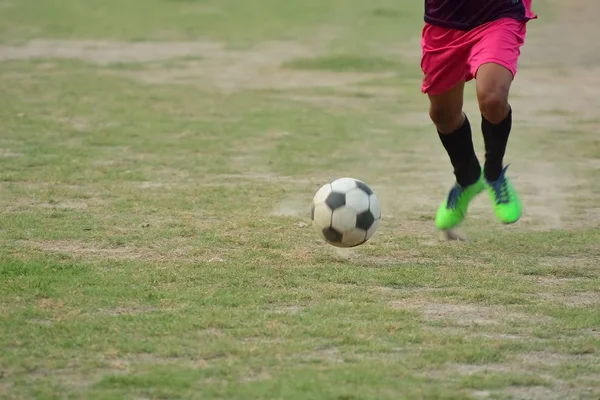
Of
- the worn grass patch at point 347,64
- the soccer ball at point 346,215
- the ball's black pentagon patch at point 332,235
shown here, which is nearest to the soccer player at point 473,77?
the soccer ball at point 346,215

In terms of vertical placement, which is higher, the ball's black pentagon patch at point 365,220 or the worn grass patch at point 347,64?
the ball's black pentagon patch at point 365,220

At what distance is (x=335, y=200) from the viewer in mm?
5516

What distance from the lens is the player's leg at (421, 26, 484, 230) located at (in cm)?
589

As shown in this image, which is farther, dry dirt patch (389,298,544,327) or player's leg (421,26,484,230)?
player's leg (421,26,484,230)

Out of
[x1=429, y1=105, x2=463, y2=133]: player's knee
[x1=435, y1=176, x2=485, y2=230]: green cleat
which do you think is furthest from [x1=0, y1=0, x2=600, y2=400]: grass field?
[x1=429, y1=105, x2=463, y2=133]: player's knee

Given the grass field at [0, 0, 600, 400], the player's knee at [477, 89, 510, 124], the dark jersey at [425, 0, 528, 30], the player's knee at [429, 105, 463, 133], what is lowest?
the grass field at [0, 0, 600, 400]

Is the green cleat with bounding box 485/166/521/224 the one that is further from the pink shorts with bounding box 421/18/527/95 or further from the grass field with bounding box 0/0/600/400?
the pink shorts with bounding box 421/18/527/95

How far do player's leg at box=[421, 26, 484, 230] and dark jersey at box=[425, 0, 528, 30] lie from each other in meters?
0.06

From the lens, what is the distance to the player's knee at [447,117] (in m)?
6.09

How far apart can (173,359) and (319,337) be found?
612 mm

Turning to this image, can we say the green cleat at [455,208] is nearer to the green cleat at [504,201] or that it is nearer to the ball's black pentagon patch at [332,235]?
the green cleat at [504,201]

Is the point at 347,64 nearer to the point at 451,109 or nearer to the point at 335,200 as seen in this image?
the point at 451,109

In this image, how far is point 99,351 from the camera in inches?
163

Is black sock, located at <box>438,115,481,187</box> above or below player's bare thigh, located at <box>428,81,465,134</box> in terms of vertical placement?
below
